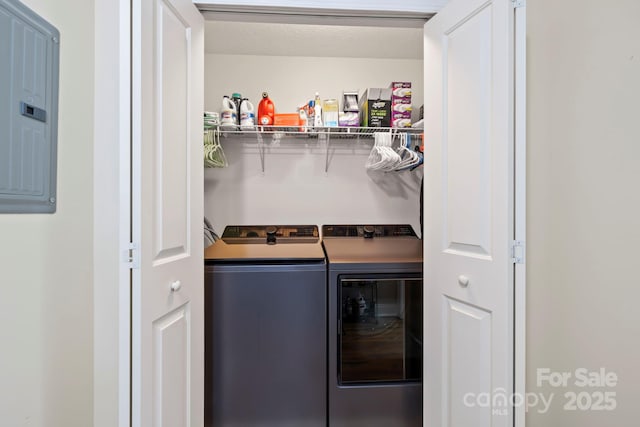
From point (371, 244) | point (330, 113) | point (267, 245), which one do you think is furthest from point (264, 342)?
point (330, 113)

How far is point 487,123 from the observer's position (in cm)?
108

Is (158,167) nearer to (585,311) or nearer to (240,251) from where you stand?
(240,251)

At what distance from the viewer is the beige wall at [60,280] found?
0.78m

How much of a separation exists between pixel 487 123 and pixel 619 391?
928mm

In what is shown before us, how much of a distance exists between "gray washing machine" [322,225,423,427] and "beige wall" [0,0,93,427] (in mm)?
1067

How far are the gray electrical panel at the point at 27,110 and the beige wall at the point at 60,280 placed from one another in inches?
1.4

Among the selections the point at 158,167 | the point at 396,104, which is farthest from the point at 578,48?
the point at 158,167

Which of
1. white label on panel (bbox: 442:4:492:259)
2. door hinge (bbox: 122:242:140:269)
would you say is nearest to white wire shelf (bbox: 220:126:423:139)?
white label on panel (bbox: 442:4:492:259)

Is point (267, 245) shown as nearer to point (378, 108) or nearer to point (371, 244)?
point (371, 244)

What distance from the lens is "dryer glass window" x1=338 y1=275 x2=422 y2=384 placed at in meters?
1.65

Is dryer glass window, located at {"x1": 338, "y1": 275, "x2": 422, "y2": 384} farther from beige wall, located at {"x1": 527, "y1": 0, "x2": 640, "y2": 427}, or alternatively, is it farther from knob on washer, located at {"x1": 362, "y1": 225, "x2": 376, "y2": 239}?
beige wall, located at {"x1": 527, "y1": 0, "x2": 640, "y2": 427}

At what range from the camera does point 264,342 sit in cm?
159

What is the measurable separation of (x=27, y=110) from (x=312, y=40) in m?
1.74

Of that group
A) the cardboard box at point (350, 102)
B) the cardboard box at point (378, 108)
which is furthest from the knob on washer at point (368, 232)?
the cardboard box at point (350, 102)
